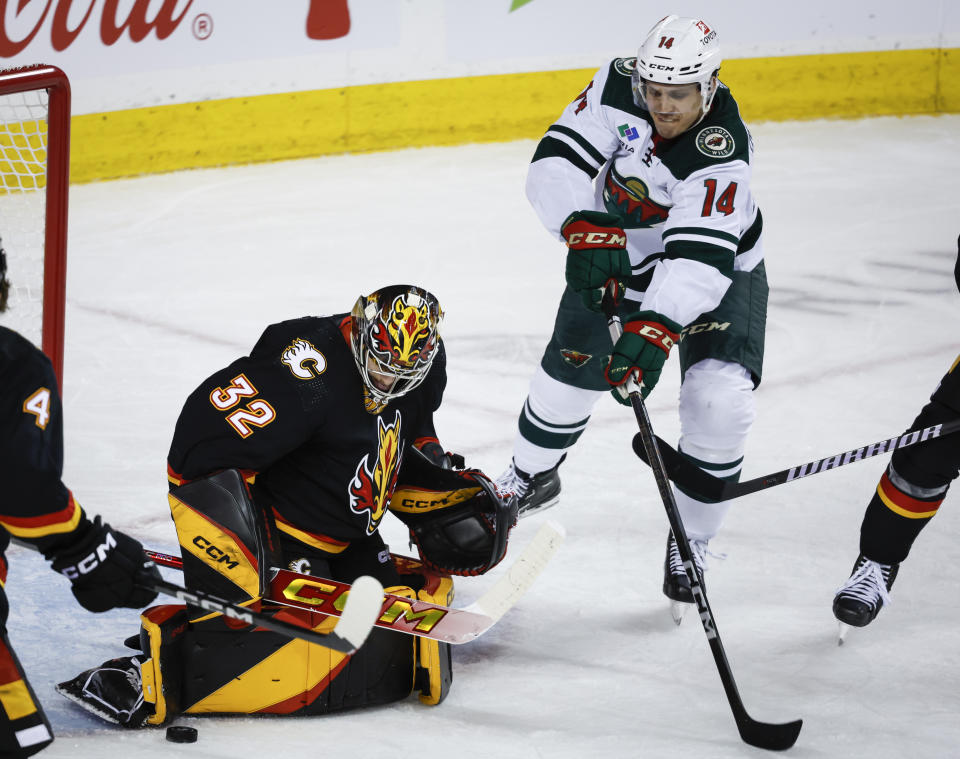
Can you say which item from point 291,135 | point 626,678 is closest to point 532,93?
point 291,135

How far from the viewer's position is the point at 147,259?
16.5 feet

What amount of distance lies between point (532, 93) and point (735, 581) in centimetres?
418

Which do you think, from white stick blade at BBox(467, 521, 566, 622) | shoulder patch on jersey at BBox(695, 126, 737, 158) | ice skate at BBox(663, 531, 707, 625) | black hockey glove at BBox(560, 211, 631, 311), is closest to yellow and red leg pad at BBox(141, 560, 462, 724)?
white stick blade at BBox(467, 521, 566, 622)

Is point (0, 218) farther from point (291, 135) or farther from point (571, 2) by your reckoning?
point (571, 2)

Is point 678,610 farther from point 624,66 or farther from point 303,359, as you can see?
point 624,66

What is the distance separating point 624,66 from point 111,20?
12.2 ft

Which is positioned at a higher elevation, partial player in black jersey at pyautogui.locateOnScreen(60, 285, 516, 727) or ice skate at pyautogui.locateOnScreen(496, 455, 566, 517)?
partial player in black jersey at pyautogui.locateOnScreen(60, 285, 516, 727)

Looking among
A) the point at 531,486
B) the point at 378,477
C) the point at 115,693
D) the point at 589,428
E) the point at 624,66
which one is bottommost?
the point at 589,428

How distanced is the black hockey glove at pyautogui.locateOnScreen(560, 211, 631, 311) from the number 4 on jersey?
1272mm

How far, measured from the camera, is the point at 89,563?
163cm

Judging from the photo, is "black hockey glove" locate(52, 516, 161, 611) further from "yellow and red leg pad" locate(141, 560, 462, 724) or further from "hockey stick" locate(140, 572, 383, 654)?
"yellow and red leg pad" locate(141, 560, 462, 724)

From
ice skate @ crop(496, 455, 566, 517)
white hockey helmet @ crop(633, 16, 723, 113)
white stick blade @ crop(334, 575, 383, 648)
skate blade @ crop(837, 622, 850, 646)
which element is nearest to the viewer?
white stick blade @ crop(334, 575, 383, 648)

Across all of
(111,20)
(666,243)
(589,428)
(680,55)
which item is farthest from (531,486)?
(111,20)

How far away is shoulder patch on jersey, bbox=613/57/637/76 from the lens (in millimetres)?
2613
